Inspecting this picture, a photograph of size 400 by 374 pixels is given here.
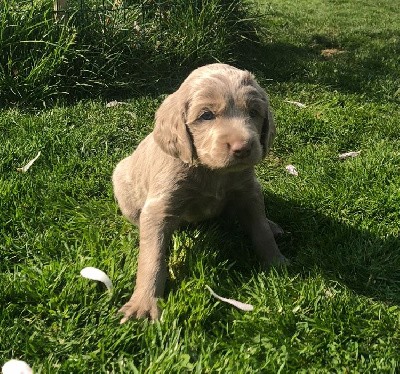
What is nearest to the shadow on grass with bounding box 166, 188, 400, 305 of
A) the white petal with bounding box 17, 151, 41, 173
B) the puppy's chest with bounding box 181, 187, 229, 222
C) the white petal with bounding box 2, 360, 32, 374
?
the puppy's chest with bounding box 181, 187, 229, 222

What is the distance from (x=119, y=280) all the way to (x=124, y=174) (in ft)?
3.47

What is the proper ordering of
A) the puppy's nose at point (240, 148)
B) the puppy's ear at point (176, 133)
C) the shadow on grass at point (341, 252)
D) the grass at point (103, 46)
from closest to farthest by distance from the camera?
the puppy's nose at point (240, 148) → the puppy's ear at point (176, 133) → the shadow on grass at point (341, 252) → the grass at point (103, 46)

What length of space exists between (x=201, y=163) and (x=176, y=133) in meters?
0.23

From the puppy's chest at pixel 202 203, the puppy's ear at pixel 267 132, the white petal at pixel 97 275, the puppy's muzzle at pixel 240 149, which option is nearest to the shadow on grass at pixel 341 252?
the puppy's chest at pixel 202 203

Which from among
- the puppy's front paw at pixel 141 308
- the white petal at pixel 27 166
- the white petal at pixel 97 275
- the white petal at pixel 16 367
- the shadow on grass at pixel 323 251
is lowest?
the white petal at pixel 27 166

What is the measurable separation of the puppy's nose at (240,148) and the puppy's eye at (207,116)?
0.88 ft

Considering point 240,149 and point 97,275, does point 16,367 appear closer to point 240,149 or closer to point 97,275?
point 97,275

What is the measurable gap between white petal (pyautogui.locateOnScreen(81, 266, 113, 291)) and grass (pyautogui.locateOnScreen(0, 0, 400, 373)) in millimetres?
66

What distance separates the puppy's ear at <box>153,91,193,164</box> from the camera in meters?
3.02

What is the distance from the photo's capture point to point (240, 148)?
2.81 meters

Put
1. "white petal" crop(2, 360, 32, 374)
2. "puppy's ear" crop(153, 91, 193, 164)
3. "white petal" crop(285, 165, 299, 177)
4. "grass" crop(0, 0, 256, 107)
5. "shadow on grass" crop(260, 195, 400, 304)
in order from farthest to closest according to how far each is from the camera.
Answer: "grass" crop(0, 0, 256, 107) < "white petal" crop(285, 165, 299, 177) < "shadow on grass" crop(260, 195, 400, 304) < "puppy's ear" crop(153, 91, 193, 164) < "white petal" crop(2, 360, 32, 374)

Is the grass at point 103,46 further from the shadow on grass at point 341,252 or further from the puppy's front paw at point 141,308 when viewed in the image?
the puppy's front paw at point 141,308

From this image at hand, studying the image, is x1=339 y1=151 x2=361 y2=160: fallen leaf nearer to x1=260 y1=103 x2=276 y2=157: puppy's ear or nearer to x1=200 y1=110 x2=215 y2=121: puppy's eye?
x1=260 y1=103 x2=276 y2=157: puppy's ear

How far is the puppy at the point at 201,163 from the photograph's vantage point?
9.54 feet
